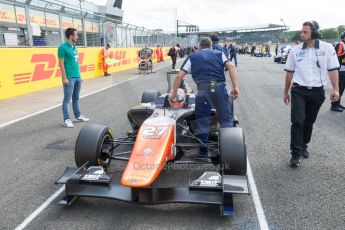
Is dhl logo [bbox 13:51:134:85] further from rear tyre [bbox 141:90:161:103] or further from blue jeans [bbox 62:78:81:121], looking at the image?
rear tyre [bbox 141:90:161:103]

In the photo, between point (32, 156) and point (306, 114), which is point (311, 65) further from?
point (32, 156)

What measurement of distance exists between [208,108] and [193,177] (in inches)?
39.1

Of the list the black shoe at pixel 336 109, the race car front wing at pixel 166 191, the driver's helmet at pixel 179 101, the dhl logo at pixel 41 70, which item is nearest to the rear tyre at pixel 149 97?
the driver's helmet at pixel 179 101

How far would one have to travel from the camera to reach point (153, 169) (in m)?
3.20

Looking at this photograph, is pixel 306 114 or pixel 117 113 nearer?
pixel 306 114

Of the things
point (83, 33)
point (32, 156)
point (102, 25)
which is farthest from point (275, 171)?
point (102, 25)

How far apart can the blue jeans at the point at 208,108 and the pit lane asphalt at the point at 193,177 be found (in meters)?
0.64

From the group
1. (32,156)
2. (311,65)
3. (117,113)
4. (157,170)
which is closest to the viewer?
(157,170)

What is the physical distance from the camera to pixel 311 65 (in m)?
4.19

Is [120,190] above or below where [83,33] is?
below

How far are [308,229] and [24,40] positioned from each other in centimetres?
1100

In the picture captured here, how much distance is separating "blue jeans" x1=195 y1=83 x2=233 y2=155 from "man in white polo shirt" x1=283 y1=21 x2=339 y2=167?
83cm

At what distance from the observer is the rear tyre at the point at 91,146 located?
3865mm

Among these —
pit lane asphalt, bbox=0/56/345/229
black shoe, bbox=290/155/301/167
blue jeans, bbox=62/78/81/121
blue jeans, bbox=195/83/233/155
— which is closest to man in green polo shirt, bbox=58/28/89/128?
blue jeans, bbox=62/78/81/121
